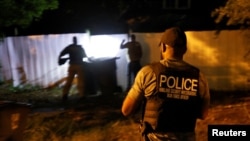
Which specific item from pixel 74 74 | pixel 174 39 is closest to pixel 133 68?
pixel 74 74

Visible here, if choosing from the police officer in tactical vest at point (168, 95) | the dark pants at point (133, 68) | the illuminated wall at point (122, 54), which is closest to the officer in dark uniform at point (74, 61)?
the dark pants at point (133, 68)

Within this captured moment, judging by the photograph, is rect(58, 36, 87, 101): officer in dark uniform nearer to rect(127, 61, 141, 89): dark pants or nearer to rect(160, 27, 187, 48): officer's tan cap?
rect(127, 61, 141, 89): dark pants

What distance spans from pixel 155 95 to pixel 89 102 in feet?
25.1

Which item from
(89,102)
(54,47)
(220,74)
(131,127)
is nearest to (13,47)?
(54,47)

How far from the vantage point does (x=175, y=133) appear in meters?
3.46

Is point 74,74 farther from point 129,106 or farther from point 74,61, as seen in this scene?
point 129,106

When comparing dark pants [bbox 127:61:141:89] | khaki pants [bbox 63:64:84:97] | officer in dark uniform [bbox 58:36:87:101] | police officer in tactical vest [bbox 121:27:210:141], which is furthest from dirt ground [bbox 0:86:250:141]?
police officer in tactical vest [bbox 121:27:210:141]

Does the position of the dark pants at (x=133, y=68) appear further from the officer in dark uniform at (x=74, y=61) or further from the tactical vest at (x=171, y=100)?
the tactical vest at (x=171, y=100)

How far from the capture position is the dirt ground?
7.45 m

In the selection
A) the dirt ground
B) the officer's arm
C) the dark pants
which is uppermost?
the officer's arm

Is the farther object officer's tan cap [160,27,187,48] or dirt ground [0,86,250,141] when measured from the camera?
dirt ground [0,86,250,141]

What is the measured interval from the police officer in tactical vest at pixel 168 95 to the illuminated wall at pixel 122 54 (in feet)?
28.2

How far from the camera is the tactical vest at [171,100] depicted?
3.40 meters

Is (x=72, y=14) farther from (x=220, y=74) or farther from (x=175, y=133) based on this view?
(x=175, y=133)
